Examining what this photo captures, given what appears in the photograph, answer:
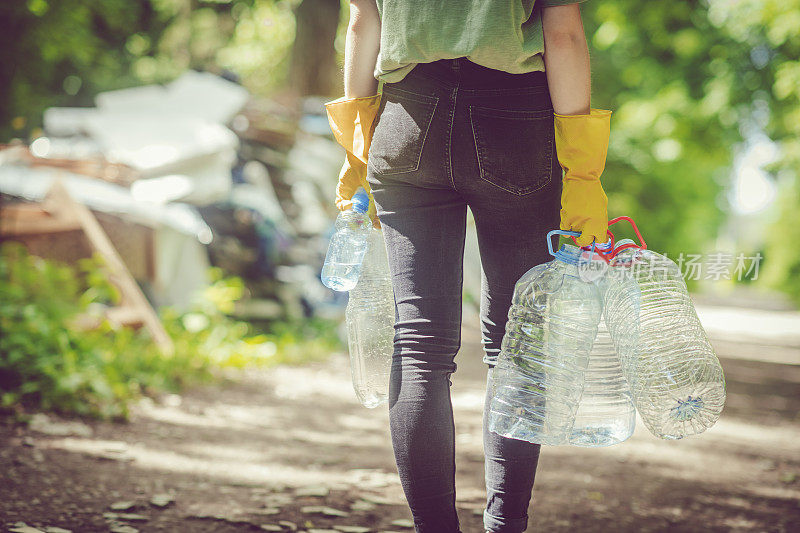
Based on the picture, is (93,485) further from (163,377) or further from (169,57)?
(169,57)

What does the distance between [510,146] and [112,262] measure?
13.1 ft

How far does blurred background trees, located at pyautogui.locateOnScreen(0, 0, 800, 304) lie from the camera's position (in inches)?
289

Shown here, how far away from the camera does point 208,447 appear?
3.53 m

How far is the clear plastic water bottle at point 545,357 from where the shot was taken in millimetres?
1775

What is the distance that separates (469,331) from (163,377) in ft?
17.7

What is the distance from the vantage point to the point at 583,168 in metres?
1.71

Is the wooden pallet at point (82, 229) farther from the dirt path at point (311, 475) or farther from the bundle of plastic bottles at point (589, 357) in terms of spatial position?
the bundle of plastic bottles at point (589, 357)

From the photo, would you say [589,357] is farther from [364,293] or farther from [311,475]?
[311,475]

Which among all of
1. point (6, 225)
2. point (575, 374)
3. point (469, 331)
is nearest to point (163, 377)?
point (6, 225)

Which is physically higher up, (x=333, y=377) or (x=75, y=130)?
(x=75, y=130)

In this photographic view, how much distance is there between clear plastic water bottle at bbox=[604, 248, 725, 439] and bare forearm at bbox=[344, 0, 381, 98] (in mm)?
798

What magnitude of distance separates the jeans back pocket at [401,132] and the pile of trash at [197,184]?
399 centimetres

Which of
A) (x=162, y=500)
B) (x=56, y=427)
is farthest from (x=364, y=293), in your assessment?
(x=56, y=427)

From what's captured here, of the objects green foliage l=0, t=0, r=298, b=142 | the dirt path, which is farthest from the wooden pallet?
green foliage l=0, t=0, r=298, b=142
